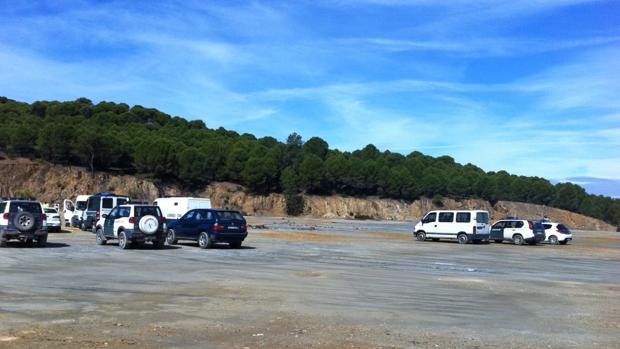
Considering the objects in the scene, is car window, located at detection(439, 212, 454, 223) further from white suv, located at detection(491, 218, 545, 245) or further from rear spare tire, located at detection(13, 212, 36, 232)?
rear spare tire, located at detection(13, 212, 36, 232)

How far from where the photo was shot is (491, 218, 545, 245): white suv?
127ft

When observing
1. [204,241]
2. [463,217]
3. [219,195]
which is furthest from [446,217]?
[219,195]

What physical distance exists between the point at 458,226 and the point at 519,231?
432 centimetres

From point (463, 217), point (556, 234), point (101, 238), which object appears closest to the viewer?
point (101, 238)

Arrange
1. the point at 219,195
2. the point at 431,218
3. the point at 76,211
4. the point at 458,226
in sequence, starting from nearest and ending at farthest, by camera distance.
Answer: the point at 458,226, the point at 431,218, the point at 76,211, the point at 219,195

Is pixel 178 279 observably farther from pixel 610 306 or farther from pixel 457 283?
Answer: pixel 610 306

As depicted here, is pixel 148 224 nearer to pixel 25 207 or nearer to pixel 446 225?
pixel 25 207

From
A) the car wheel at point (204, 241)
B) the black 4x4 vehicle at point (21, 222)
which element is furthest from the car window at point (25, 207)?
the car wheel at point (204, 241)

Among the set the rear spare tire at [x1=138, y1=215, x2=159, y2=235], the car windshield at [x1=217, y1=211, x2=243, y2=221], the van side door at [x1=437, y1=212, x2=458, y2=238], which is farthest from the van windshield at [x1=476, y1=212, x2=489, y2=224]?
the rear spare tire at [x1=138, y1=215, x2=159, y2=235]

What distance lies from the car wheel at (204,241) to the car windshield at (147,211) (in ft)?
6.71

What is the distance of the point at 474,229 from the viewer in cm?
3706

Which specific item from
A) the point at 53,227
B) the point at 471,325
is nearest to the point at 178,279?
the point at 471,325

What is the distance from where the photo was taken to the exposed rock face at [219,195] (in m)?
78.3

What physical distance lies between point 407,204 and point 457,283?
10399 centimetres
